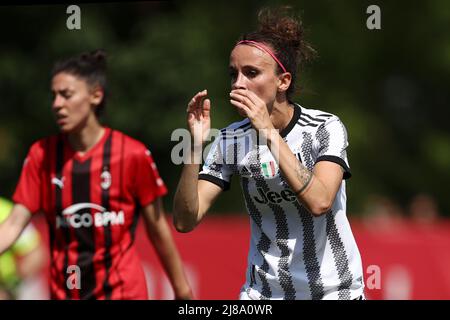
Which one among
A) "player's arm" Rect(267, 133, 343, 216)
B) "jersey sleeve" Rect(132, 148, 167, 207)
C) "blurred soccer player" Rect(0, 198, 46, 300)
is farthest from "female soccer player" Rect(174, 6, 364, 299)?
"blurred soccer player" Rect(0, 198, 46, 300)

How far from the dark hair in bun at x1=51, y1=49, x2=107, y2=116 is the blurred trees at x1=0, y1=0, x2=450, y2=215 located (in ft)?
38.8

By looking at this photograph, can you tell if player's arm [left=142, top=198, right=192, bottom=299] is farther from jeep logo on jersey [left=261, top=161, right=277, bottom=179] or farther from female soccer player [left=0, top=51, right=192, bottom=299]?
jeep logo on jersey [left=261, top=161, right=277, bottom=179]

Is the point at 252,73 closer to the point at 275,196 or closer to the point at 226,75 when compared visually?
the point at 275,196

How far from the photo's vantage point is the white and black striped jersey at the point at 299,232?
194 inches

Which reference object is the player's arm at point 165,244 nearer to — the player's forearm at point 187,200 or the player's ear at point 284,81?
the player's forearm at point 187,200

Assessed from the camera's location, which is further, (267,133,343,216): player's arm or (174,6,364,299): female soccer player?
(174,6,364,299): female soccer player

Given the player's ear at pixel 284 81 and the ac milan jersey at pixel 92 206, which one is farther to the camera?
the ac milan jersey at pixel 92 206

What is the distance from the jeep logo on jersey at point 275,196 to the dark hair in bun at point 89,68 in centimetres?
172

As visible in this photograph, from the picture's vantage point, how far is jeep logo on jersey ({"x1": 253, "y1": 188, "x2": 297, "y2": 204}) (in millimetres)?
4922

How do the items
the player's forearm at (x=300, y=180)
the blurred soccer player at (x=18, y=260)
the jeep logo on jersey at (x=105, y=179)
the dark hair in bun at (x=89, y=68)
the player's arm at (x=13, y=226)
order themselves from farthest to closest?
the blurred soccer player at (x=18, y=260)
the dark hair in bun at (x=89, y=68)
the jeep logo on jersey at (x=105, y=179)
the player's arm at (x=13, y=226)
the player's forearm at (x=300, y=180)

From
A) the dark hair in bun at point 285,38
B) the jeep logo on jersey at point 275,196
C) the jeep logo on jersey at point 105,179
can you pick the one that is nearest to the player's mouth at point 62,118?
the jeep logo on jersey at point 105,179

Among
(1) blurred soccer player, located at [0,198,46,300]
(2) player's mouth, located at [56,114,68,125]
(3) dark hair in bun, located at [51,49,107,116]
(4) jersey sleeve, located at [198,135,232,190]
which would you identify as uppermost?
(3) dark hair in bun, located at [51,49,107,116]
